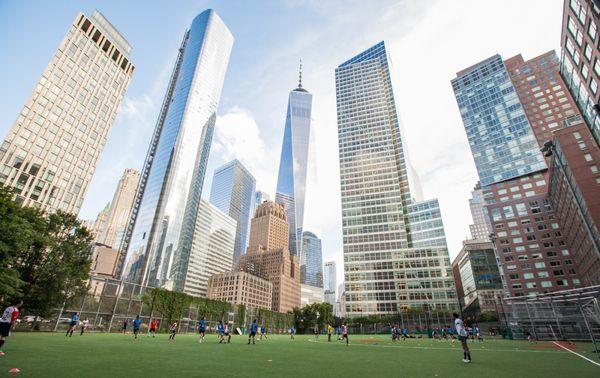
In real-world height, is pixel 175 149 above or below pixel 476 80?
below

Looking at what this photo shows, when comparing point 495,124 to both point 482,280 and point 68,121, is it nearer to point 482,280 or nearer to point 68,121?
point 482,280

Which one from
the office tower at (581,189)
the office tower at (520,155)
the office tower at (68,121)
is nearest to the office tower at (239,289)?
the office tower at (68,121)

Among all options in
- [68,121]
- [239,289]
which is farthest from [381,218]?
[68,121]

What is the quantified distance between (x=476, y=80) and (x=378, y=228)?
93583mm

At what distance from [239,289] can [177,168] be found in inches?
2767

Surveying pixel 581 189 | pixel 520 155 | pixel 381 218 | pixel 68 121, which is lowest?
pixel 581 189

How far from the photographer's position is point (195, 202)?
6191 inches

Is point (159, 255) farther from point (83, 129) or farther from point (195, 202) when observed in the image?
point (83, 129)

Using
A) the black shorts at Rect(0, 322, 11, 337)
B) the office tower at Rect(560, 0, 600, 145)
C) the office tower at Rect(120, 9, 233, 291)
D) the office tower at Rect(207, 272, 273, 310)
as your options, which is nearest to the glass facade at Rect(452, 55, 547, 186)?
the office tower at Rect(560, 0, 600, 145)

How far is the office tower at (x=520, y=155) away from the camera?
3390 inches

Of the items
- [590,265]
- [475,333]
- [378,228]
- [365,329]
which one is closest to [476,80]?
[378,228]

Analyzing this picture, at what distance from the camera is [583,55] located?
125 ft

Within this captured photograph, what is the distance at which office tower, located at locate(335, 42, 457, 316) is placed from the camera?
96.3m

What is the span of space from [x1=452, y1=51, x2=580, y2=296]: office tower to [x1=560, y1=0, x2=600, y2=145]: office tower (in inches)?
1332
